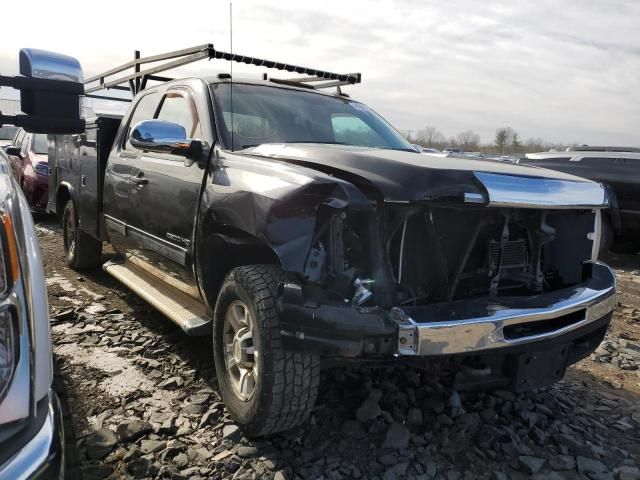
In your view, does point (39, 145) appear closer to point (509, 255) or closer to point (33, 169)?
point (33, 169)

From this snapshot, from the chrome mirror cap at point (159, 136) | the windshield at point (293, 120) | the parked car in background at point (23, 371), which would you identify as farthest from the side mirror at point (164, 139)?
the parked car in background at point (23, 371)

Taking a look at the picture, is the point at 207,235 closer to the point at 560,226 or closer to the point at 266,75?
the point at 560,226

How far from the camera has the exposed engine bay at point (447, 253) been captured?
7.94ft

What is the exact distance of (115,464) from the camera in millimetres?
2514

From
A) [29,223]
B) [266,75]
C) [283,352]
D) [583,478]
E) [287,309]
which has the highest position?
[266,75]

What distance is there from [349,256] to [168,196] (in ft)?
4.96

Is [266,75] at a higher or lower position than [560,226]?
higher

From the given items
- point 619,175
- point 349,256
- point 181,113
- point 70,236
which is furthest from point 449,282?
point 619,175

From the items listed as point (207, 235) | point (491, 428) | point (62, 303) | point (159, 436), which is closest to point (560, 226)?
point (491, 428)

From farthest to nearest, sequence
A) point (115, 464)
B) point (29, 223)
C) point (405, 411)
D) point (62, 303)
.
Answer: point (62, 303) < point (405, 411) < point (115, 464) < point (29, 223)

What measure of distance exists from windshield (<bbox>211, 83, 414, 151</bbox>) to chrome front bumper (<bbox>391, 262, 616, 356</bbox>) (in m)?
1.59

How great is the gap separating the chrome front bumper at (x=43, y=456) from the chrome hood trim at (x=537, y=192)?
1.75 meters

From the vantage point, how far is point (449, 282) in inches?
105

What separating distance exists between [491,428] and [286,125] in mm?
2215
